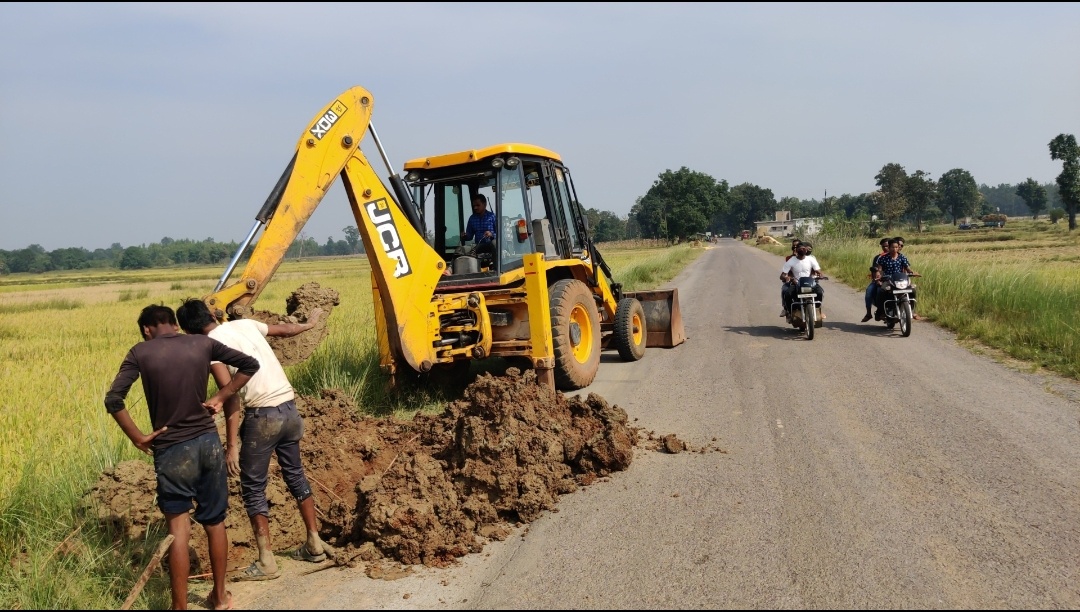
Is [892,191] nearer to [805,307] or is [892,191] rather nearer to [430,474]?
[805,307]

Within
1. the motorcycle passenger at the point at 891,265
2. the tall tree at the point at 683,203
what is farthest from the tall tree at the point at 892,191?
the motorcycle passenger at the point at 891,265

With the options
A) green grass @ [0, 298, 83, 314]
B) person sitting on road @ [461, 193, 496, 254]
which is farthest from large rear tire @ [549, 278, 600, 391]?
green grass @ [0, 298, 83, 314]

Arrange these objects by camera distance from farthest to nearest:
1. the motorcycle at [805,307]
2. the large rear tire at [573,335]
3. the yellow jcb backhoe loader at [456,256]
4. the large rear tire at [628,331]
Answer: the motorcycle at [805,307] < the large rear tire at [628,331] < the large rear tire at [573,335] < the yellow jcb backhoe loader at [456,256]

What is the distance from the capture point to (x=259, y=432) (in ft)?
13.9

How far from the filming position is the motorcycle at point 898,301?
11508 mm

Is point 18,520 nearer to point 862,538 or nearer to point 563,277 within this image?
point 862,538

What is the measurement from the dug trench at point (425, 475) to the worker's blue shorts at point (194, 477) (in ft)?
2.39

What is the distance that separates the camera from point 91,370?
35.9ft

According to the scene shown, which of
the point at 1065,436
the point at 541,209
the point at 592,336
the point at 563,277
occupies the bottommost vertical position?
the point at 1065,436

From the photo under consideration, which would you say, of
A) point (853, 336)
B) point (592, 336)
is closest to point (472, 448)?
point (592, 336)

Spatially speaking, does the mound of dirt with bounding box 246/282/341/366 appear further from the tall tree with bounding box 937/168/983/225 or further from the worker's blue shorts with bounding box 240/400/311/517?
the tall tree with bounding box 937/168/983/225

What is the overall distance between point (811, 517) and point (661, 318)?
6944 mm

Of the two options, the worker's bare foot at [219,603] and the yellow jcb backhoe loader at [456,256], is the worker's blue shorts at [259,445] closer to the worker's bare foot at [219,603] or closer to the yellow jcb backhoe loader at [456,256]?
the worker's bare foot at [219,603]

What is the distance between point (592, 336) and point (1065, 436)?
15.8 ft
